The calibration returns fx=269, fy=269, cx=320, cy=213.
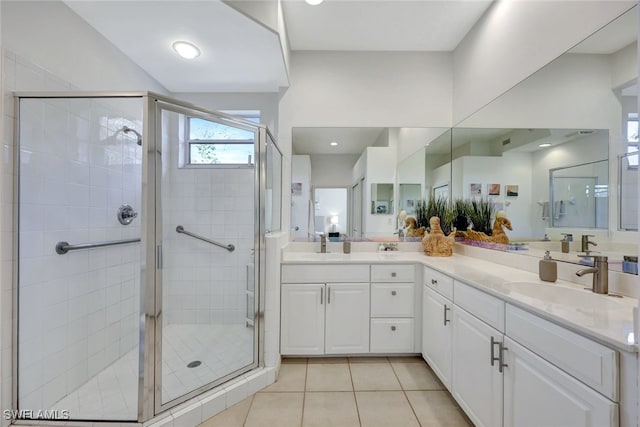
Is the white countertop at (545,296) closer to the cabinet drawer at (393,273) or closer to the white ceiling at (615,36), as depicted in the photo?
the cabinet drawer at (393,273)

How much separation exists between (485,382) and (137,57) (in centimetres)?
316

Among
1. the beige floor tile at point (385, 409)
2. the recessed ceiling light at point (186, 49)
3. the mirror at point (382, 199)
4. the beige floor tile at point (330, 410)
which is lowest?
the beige floor tile at point (330, 410)

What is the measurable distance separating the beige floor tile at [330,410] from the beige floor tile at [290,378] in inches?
5.3

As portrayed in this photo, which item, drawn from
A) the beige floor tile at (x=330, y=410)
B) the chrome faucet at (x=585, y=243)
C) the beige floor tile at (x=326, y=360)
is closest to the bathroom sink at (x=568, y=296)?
the chrome faucet at (x=585, y=243)

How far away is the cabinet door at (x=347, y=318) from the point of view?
213 cm

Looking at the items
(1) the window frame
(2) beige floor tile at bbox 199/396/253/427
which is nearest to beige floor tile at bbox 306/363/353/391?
(2) beige floor tile at bbox 199/396/253/427

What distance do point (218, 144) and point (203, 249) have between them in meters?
0.95

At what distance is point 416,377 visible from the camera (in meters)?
1.96

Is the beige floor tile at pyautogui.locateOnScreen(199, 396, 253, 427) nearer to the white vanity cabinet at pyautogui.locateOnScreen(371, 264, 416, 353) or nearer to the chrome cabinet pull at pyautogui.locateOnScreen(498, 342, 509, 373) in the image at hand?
the white vanity cabinet at pyautogui.locateOnScreen(371, 264, 416, 353)

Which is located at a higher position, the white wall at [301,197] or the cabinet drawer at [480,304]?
the white wall at [301,197]

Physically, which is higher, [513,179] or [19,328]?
[513,179]

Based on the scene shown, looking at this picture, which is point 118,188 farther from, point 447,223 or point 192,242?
point 447,223

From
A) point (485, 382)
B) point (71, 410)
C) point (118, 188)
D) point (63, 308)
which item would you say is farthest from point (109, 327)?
point (485, 382)

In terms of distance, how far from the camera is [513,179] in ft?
6.03
